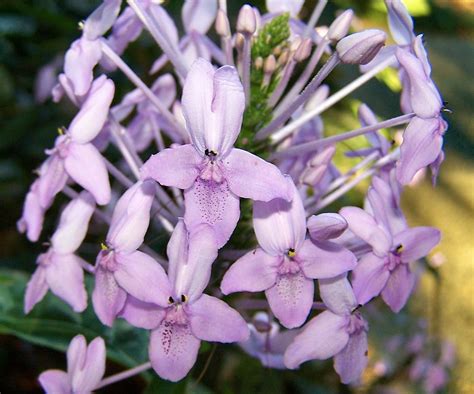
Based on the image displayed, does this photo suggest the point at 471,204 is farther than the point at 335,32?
Yes

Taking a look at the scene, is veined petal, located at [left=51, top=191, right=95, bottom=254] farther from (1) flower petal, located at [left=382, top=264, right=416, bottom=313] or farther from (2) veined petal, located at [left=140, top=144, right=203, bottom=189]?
(1) flower petal, located at [left=382, top=264, right=416, bottom=313]

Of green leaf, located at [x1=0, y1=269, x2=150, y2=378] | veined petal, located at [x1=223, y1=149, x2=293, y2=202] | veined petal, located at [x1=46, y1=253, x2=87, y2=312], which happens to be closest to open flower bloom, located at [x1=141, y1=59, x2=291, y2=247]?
veined petal, located at [x1=223, y1=149, x2=293, y2=202]

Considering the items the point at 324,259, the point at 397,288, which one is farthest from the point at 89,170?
the point at 397,288

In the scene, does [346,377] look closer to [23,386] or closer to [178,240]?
[178,240]

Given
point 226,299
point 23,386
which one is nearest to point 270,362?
point 226,299

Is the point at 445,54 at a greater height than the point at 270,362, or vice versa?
the point at 270,362

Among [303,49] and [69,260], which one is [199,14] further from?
[69,260]

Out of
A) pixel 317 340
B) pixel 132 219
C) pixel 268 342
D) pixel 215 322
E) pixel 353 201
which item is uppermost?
pixel 132 219
